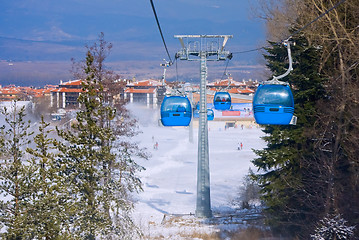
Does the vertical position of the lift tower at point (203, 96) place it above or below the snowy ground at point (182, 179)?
above

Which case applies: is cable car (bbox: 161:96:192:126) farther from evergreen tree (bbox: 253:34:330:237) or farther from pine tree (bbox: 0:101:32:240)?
evergreen tree (bbox: 253:34:330:237)

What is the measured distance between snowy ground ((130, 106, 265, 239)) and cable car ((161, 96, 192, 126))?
19.9ft

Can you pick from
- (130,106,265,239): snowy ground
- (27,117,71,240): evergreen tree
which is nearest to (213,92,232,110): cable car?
(130,106,265,239): snowy ground

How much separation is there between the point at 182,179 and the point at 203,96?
15341mm

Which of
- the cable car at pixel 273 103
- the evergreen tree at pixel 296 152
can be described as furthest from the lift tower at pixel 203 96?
the cable car at pixel 273 103

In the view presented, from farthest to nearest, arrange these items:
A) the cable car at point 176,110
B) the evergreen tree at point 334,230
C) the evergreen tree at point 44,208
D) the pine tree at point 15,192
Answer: the evergreen tree at point 334,230, the cable car at point 176,110, the evergreen tree at point 44,208, the pine tree at point 15,192

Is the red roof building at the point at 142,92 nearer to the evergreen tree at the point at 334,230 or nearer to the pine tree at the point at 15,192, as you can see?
the evergreen tree at the point at 334,230

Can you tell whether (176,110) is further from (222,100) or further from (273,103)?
(222,100)

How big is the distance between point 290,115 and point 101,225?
7981 mm

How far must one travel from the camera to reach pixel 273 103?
8234 mm

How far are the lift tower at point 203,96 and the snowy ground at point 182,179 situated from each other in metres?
0.92

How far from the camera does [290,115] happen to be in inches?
331

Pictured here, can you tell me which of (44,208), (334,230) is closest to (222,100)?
(334,230)

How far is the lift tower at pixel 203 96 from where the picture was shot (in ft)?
64.3
